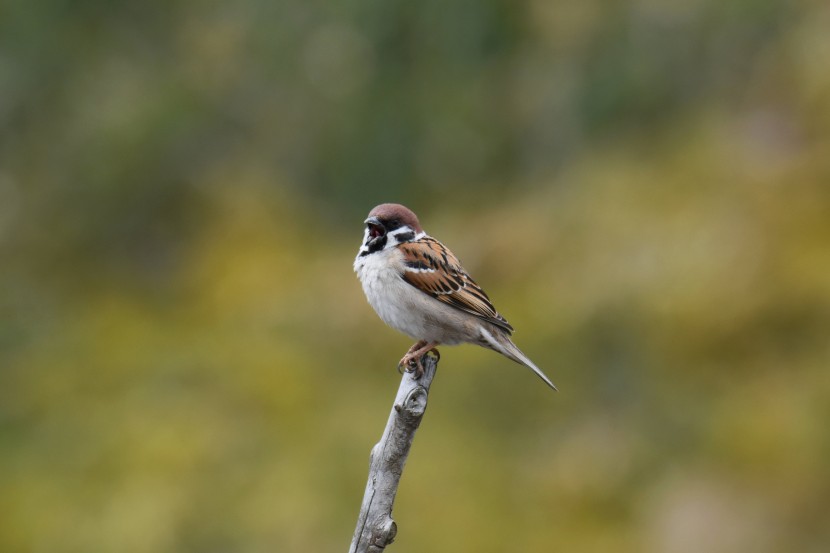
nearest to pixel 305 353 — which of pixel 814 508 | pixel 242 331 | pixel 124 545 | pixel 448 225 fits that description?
pixel 242 331

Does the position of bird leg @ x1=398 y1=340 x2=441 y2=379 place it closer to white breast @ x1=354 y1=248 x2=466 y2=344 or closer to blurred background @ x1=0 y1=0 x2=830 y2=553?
white breast @ x1=354 y1=248 x2=466 y2=344

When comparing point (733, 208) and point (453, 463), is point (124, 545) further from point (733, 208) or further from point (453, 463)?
point (733, 208)

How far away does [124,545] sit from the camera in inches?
291

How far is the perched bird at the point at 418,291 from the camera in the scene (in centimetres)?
407

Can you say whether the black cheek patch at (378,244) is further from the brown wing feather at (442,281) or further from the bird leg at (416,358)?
the bird leg at (416,358)

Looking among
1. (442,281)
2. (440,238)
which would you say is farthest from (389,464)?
A: (440,238)

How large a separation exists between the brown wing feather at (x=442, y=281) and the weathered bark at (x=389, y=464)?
3.02 feet

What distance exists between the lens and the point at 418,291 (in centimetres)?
413

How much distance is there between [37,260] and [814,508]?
7.55 meters

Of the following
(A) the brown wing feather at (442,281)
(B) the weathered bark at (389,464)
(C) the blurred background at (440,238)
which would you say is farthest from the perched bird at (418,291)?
(C) the blurred background at (440,238)

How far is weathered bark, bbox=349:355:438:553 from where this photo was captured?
314 cm

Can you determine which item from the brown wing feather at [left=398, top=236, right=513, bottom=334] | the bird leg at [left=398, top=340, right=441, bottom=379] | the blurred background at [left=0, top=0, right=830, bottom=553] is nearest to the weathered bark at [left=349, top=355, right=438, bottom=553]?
the bird leg at [left=398, top=340, right=441, bottom=379]

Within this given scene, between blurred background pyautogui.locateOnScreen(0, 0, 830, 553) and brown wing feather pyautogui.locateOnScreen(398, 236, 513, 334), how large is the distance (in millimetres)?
3495

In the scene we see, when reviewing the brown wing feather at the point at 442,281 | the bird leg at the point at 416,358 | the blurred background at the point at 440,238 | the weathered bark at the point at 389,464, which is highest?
the blurred background at the point at 440,238
